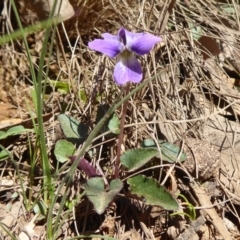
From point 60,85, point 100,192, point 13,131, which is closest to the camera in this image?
point 100,192

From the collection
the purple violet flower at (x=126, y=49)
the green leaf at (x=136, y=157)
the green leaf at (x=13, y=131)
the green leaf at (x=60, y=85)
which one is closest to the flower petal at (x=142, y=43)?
the purple violet flower at (x=126, y=49)

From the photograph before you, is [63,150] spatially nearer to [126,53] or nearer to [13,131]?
[13,131]

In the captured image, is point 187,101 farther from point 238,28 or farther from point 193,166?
point 238,28

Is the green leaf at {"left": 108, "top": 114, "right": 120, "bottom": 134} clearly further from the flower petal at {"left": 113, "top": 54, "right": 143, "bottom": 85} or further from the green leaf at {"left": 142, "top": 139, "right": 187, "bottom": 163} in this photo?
the flower petal at {"left": 113, "top": 54, "right": 143, "bottom": 85}

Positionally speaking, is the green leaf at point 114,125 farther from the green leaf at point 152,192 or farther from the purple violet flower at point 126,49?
the purple violet flower at point 126,49

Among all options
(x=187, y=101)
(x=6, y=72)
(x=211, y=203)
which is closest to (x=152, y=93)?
(x=187, y=101)

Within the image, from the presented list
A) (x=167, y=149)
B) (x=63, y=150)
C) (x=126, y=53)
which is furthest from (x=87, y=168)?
(x=126, y=53)
